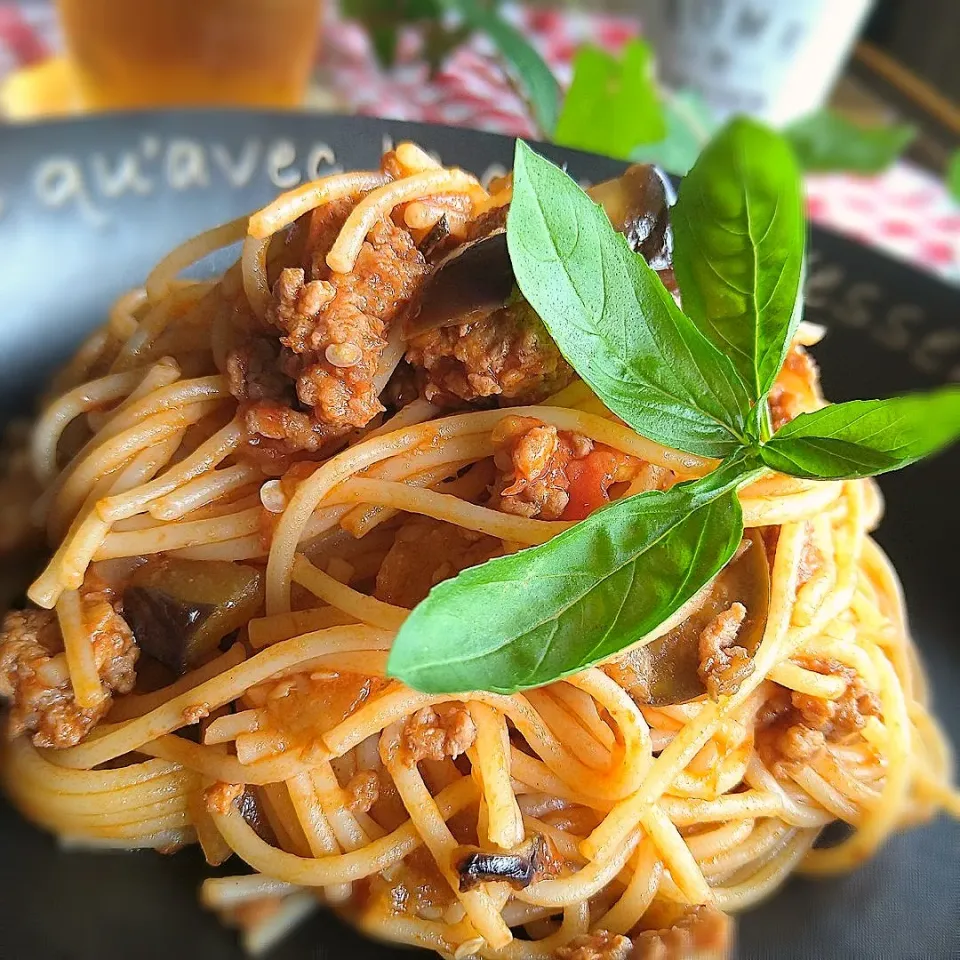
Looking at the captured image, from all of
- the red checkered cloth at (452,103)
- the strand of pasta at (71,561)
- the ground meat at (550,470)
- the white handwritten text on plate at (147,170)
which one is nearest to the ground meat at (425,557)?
the ground meat at (550,470)

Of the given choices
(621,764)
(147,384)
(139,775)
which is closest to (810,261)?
(621,764)

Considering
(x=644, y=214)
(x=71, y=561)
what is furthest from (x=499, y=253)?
(x=71, y=561)

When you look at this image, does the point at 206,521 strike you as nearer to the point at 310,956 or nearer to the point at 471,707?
the point at 471,707

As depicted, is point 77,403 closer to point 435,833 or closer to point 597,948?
point 435,833

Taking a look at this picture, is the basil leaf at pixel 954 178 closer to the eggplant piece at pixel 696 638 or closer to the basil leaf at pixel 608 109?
the basil leaf at pixel 608 109

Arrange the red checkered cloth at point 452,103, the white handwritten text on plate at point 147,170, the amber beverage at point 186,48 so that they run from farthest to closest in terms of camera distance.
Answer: the red checkered cloth at point 452,103 < the amber beverage at point 186,48 < the white handwritten text on plate at point 147,170

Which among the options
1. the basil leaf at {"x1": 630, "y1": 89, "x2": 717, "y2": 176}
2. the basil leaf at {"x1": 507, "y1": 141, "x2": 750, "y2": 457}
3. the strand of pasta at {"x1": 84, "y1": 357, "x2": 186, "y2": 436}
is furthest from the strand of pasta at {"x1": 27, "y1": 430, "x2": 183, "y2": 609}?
the basil leaf at {"x1": 630, "y1": 89, "x2": 717, "y2": 176}
